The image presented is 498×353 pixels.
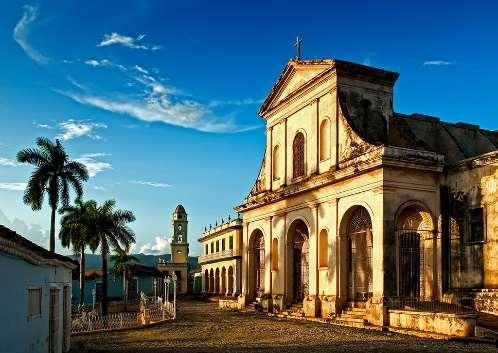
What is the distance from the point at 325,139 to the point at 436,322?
986 centimetres

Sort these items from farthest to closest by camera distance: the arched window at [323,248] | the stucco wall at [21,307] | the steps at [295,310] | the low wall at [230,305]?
the low wall at [230,305]
the steps at [295,310]
the arched window at [323,248]
the stucco wall at [21,307]

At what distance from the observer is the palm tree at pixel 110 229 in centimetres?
3344

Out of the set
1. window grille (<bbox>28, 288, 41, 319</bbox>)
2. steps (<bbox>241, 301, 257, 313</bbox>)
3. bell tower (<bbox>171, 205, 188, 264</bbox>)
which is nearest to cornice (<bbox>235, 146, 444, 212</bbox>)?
steps (<bbox>241, 301, 257, 313</bbox>)

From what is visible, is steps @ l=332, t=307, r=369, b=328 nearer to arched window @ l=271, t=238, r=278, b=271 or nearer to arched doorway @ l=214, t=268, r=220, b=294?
arched window @ l=271, t=238, r=278, b=271

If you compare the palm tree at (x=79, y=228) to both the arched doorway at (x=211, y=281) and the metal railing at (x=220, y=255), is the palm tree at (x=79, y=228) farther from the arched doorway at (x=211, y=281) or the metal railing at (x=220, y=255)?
the arched doorway at (x=211, y=281)

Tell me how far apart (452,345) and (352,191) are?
25.6 ft

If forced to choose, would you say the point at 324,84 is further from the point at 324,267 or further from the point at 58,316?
the point at 58,316

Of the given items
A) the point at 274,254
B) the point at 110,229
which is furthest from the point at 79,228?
the point at 274,254

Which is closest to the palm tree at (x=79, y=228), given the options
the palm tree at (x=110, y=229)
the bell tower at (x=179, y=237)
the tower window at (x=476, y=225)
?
the palm tree at (x=110, y=229)

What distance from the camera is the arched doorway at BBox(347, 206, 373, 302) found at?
71.6 ft

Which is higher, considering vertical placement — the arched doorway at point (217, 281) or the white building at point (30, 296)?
the white building at point (30, 296)

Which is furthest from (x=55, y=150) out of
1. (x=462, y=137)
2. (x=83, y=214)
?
(x=462, y=137)

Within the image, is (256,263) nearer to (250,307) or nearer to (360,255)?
(250,307)

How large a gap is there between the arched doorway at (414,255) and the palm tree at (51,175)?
63.5 ft
